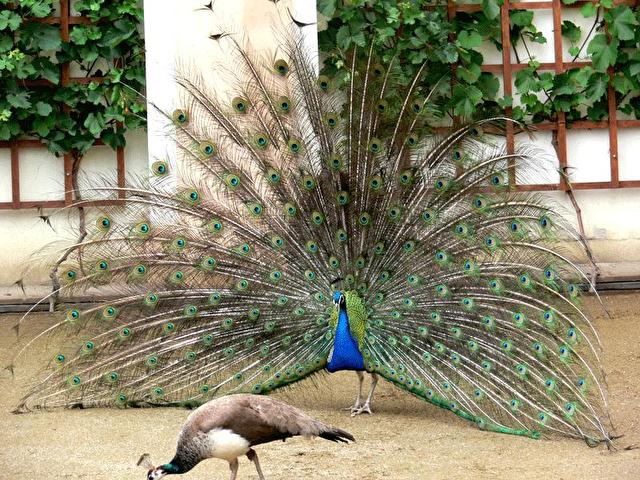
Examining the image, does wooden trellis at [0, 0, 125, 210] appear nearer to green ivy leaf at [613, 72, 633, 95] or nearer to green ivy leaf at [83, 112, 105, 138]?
green ivy leaf at [83, 112, 105, 138]

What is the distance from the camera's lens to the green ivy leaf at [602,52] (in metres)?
8.66

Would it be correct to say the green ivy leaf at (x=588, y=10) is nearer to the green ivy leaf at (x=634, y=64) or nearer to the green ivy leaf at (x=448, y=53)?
the green ivy leaf at (x=634, y=64)

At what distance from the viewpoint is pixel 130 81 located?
28.3 feet

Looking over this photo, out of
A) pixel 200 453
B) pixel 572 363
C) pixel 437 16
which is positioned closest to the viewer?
pixel 200 453

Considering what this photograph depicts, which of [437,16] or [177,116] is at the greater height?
[437,16]

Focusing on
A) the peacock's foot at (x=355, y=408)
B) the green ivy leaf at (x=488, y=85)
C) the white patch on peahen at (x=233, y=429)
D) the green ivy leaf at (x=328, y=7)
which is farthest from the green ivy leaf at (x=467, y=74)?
the white patch on peahen at (x=233, y=429)

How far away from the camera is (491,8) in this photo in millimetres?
8594

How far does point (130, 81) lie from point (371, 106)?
10.3ft

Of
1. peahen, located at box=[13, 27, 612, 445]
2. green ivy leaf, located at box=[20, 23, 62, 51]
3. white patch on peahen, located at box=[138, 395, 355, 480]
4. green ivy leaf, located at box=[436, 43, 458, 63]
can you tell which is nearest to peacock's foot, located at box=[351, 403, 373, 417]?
peahen, located at box=[13, 27, 612, 445]

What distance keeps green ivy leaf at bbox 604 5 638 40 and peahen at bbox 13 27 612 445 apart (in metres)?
3.05

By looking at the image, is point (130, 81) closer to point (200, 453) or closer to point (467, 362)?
point (467, 362)

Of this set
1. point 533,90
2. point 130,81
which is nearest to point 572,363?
point 533,90

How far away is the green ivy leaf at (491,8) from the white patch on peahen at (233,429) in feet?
16.3

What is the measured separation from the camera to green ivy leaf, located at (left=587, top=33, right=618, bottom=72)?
866 centimetres
